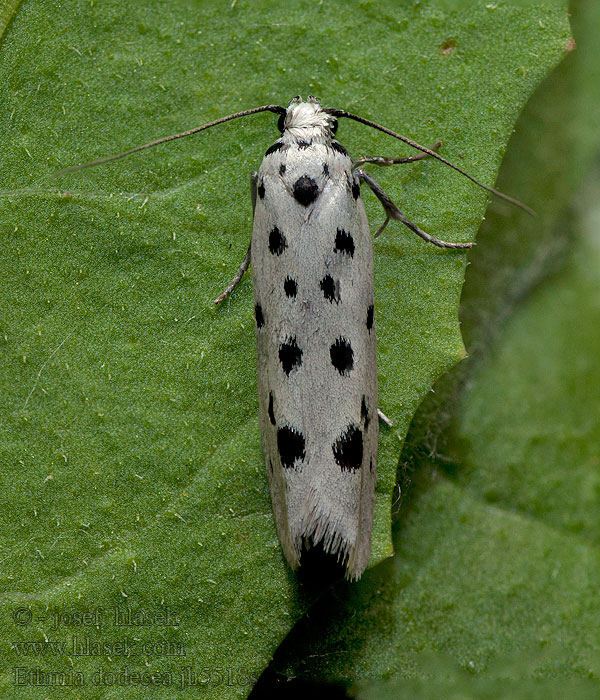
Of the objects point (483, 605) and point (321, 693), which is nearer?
point (321, 693)

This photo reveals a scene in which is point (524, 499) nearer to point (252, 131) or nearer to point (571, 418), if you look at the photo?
point (571, 418)

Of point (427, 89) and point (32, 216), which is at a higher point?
point (427, 89)

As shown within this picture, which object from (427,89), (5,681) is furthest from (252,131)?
(5,681)

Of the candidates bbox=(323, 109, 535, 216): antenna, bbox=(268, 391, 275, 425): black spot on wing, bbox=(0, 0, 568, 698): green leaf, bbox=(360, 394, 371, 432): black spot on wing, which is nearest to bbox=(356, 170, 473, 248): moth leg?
bbox=(0, 0, 568, 698): green leaf

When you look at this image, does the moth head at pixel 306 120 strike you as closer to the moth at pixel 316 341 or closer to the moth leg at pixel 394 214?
the moth at pixel 316 341

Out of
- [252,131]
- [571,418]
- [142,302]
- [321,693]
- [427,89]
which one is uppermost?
[427,89]

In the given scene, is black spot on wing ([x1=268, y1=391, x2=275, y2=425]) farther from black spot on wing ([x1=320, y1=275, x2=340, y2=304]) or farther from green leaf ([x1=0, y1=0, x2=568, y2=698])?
black spot on wing ([x1=320, y1=275, x2=340, y2=304])

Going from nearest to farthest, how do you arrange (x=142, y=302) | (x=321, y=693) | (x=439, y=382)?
1. (x=142, y=302)
2. (x=321, y=693)
3. (x=439, y=382)
